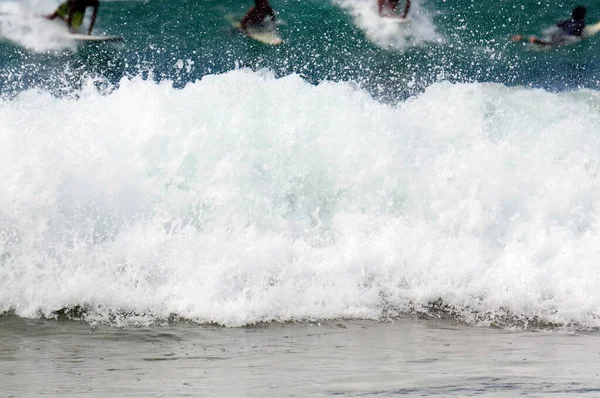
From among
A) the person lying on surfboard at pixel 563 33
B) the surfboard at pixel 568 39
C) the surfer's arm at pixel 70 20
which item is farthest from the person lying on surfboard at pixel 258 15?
the surfboard at pixel 568 39

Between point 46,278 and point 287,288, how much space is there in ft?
3.98

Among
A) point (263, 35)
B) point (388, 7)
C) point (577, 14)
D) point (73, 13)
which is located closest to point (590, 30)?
point (577, 14)

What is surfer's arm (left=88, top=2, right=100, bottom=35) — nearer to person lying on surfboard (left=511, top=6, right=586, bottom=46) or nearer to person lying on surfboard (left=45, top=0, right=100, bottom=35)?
person lying on surfboard (left=45, top=0, right=100, bottom=35)

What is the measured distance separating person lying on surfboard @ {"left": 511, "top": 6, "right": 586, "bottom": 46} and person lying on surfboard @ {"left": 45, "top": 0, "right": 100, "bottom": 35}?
17.6ft

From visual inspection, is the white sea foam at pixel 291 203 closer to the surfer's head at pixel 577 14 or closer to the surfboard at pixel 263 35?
the surfboard at pixel 263 35

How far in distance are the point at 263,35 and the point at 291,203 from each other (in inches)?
285

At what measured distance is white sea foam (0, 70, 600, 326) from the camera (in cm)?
523

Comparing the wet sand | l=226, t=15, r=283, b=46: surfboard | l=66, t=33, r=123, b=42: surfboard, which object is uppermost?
l=226, t=15, r=283, b=46: surfboard

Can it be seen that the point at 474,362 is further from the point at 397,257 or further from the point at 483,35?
the point at 483,35

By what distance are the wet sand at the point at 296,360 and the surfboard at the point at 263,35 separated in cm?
834

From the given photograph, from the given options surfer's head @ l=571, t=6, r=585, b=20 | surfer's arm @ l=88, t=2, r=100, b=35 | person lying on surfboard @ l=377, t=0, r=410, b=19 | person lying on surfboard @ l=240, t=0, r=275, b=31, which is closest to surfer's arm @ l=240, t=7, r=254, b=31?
person lying on surfboard @ l=240, t=0, r=275, b=31

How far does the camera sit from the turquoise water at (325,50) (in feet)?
40.5

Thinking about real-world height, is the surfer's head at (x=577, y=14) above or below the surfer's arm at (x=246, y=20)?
above

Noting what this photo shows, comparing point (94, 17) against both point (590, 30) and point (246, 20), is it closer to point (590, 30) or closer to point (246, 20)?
point (246, 20)
